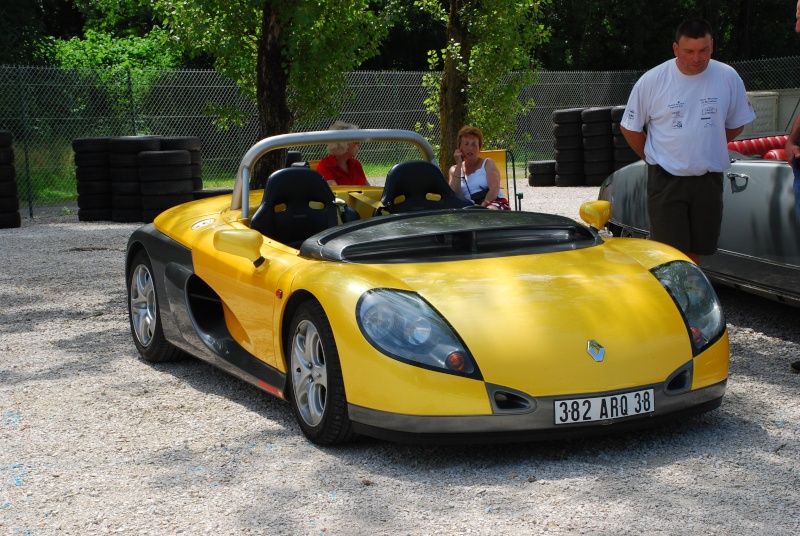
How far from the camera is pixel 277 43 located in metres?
12.2

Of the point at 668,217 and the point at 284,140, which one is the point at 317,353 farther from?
the point at 668,217

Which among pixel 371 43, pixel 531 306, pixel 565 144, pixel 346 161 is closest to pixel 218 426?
pixel 531 306

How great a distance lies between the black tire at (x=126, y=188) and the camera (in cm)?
1603

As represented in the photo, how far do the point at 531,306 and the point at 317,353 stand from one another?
0.96m

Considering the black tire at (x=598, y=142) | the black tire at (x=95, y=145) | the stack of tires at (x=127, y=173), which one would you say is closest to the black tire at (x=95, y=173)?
the stack of tires at (x=127, y=173)

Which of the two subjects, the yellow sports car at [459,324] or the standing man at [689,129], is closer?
the yellow sports car at [459,324]

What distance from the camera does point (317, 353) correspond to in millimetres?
4941

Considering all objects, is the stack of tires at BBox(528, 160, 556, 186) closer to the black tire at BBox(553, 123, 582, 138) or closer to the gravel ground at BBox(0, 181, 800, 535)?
the black tire at BBox(553, 123, 582, 138)

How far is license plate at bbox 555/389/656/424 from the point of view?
14.4 ft

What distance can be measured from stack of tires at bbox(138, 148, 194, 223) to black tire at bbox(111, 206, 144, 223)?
254 millimetres

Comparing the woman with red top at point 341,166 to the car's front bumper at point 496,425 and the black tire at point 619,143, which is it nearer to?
the car's front bumper at point 496,425

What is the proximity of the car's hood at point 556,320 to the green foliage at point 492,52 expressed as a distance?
30.2 ft

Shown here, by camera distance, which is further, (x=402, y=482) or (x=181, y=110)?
(x=181, y=110)

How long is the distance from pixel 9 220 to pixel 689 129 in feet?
38.8
